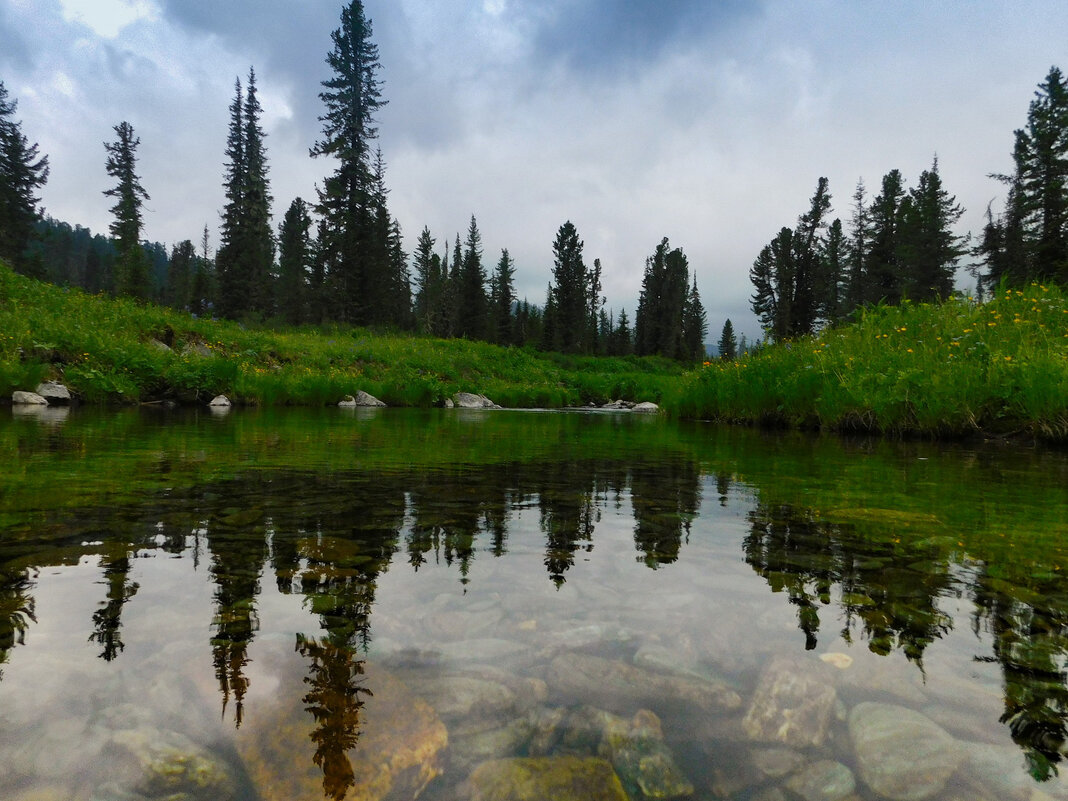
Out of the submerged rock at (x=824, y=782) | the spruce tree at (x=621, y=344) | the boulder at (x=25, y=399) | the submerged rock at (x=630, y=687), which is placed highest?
the spruce tree at (x=621, y=344)

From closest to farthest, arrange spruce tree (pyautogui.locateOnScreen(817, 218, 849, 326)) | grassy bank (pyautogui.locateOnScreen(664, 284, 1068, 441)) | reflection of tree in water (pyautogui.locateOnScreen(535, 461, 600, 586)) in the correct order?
reflection of tree in water (pyautogui.locateOnScreen(535, 461, 600, 586)) < grassy bank (pyautogui.locateOnScreen(664, 284, 1068, 441)) < spruce tree (pyautogui.locateOnScreen(817, 218, 849, 326))

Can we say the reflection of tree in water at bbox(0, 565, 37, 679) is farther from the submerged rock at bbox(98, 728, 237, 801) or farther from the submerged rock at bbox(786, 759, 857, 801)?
the submerged rock at bbox(786, 759, 857, 801)

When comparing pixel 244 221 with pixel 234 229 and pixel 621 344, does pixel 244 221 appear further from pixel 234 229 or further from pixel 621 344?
pixel 621 344

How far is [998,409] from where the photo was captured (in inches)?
273

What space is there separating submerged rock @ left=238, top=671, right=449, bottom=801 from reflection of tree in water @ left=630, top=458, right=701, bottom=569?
1142 mm

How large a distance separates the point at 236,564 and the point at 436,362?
2129 cm

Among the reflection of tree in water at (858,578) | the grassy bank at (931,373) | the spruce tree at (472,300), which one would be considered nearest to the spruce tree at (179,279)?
the spruce tree at (472,300)

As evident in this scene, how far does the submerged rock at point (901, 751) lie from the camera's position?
0.85m

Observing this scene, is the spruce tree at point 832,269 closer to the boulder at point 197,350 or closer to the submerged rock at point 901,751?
the boulder at point 197,350

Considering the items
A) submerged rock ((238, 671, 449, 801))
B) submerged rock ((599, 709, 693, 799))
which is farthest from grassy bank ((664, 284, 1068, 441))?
submerged rock ((238, 671, 449, 801))

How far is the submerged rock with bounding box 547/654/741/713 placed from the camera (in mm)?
1074

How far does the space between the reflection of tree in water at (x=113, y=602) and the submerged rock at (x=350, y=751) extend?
0.51m

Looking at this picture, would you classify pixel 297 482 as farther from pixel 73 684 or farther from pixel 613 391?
pixel 613 391

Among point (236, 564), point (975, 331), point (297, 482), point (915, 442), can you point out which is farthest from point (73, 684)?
point (975, 331)
